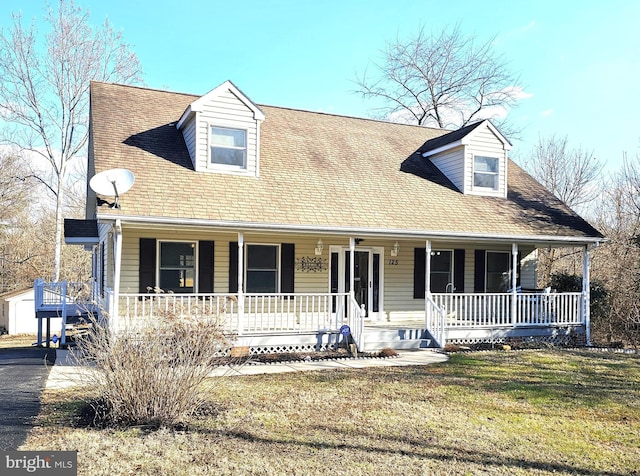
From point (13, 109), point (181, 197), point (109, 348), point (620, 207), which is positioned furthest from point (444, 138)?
point (13, 109)

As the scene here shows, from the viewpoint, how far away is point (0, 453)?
5133mm

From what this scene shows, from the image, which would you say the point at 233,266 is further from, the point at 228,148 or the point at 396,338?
the point at 396,338

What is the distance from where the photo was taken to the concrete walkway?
920cm

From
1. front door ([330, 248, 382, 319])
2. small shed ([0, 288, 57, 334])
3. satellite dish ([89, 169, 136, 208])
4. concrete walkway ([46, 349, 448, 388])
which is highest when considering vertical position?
satellite dish ([89, 169, 136, 208])

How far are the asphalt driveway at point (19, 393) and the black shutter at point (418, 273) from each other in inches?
361

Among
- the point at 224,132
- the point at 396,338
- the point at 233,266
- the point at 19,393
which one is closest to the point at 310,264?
the point at 233,266

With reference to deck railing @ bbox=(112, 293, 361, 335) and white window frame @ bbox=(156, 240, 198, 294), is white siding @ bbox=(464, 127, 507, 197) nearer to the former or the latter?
deck railing @ bbox=(112, 293, 361, 335)

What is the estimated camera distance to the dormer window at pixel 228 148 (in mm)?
12734

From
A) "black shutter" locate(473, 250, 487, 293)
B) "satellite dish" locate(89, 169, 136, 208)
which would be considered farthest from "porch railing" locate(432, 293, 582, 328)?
"satellite dish" locate(89, 169, 136, 208)

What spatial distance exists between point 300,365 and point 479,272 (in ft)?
23.3

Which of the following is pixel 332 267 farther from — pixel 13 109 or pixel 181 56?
pixel 13 109

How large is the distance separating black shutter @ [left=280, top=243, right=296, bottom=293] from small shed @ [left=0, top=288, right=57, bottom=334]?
661 inches

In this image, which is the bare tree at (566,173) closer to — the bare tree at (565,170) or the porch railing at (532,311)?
the bare tree at (565,170)

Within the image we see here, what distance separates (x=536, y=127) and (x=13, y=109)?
26.5m
